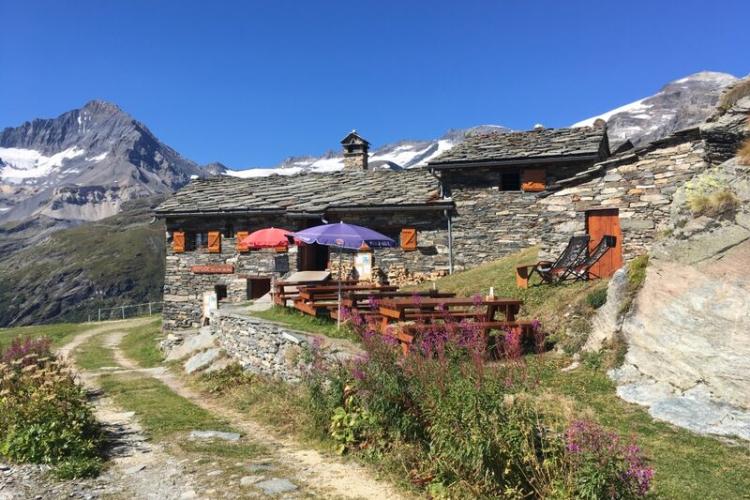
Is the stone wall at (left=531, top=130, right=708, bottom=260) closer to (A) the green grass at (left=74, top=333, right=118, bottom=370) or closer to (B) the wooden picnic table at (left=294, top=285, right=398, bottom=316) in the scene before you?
(B) the wooden picnic table at (left=294, top=285, right=398, bottom=316)

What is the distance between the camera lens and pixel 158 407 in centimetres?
1062

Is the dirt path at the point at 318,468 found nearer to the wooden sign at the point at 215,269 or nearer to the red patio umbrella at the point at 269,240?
the red patio umbrella at the point at 269,240

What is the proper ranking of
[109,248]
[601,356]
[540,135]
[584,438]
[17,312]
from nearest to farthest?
1. [584,438]
2. [601,356]
3. [540,135]
4. [17,312]
5. [109,248]

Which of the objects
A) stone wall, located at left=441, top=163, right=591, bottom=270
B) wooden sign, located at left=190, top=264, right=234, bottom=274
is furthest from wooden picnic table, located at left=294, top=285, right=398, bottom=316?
wooden sign, located at left=190, top=264, right=234, bottom=274

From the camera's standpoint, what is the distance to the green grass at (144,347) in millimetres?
18631

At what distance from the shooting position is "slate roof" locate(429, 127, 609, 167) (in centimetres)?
1986

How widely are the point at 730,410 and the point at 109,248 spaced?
17471cm

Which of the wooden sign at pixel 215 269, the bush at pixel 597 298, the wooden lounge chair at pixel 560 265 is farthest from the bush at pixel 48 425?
the wooden sign at pixel 215 269

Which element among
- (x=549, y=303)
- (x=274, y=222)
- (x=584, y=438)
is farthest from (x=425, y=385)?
(x=274, y=222)

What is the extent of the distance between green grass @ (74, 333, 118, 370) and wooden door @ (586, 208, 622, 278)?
15800mm

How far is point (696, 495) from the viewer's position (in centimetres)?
496

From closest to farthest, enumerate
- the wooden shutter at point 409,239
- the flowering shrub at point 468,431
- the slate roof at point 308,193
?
1. the flowering shrub at point 468,431
2. the wooden shutter at point 409,239
3. the slate roof at point 308,193

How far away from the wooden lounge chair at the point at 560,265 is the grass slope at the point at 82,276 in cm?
12605

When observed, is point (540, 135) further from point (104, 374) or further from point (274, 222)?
point (104, 374)
